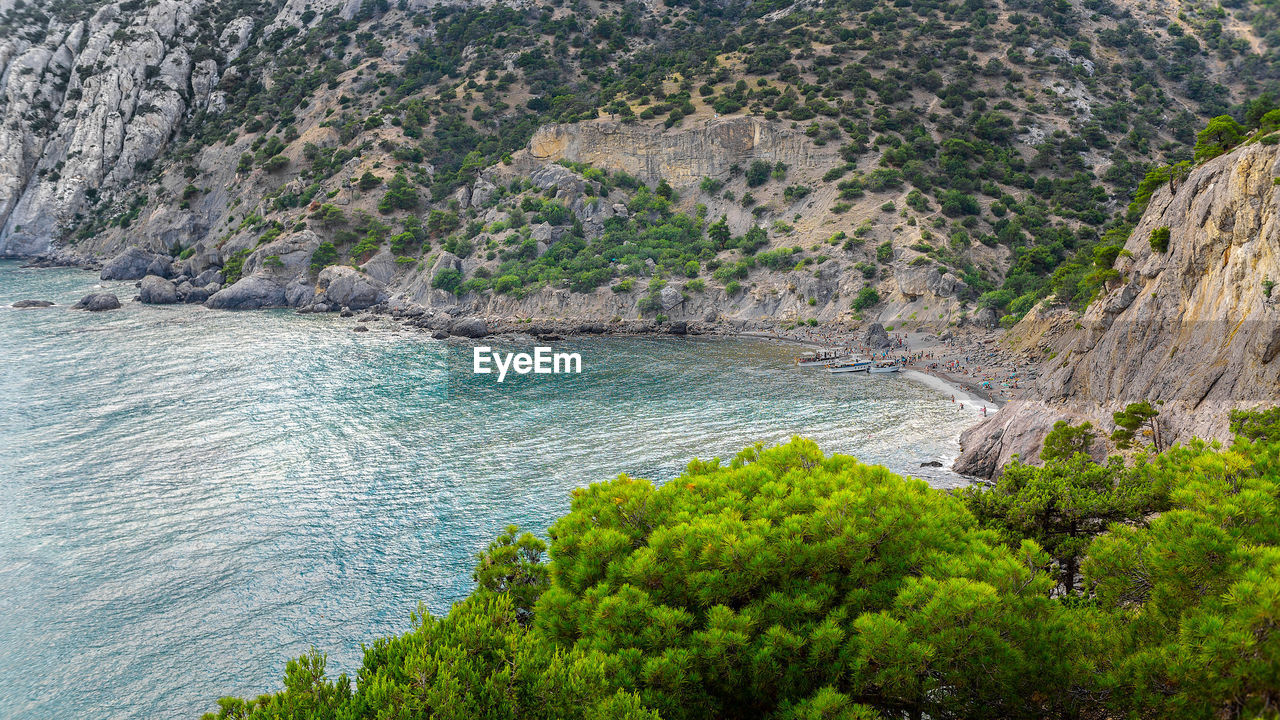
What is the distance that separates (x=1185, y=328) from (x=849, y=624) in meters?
34.5

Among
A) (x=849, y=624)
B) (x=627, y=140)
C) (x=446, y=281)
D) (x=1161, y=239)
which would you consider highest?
(x=627, y=140)

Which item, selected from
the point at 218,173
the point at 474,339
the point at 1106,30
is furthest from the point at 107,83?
the point at 1106,30

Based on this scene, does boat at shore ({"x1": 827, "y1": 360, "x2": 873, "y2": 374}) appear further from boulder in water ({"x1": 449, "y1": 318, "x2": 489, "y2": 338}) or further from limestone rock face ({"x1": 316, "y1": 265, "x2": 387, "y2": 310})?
limestone rock face ({"x1": 316, "y1": 265, "x2": 387, "y2": 310})

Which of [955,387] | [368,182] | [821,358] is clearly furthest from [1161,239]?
[368,182]

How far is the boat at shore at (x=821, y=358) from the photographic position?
246 ft

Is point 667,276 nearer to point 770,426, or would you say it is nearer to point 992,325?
point 992,325

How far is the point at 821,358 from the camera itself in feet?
251

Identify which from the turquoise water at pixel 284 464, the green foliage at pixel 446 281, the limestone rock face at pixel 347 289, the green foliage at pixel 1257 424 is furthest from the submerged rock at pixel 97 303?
the green foliage at pixel 1257 424

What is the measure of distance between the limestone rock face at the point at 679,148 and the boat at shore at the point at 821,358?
145 ft

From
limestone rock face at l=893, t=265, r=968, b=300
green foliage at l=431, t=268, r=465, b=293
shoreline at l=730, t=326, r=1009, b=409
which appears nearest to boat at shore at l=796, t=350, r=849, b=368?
shoreline at l=730, t=326, r=1009, b=409

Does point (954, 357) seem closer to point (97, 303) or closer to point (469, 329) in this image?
point (469, 329)

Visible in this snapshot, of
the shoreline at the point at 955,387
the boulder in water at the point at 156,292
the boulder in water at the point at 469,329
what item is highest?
the boulder in water at the point at 156,292

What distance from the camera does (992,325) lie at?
263 feet

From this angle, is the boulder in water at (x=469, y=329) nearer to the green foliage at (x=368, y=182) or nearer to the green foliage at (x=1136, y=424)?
the green foliage at (x=368, y=182)
